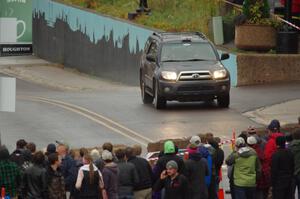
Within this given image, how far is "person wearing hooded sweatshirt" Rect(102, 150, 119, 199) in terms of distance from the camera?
1644cm

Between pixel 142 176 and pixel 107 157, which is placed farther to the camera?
pixel 142 176

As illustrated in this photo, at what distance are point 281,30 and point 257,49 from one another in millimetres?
1102

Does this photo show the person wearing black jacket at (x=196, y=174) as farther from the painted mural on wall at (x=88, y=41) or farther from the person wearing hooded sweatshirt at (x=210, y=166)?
the painted mural on wall at (x=88, y=41)

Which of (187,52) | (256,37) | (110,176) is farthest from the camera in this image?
(256,37)

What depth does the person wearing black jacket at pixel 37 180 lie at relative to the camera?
16.2 meters

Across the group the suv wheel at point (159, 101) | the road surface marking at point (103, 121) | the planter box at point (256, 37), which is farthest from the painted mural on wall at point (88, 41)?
the suv wheel at point (159, 101)

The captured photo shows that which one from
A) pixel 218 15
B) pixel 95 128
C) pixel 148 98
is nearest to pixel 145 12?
pixel 218 15

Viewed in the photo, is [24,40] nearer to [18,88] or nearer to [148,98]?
[148,98]

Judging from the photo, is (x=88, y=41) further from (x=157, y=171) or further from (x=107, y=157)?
(x=107, y=157)

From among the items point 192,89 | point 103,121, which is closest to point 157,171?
point 103,121

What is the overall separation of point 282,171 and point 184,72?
457 inches

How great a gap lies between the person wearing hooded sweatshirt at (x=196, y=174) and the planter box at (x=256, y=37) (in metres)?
20.0

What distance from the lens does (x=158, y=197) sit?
17031mm

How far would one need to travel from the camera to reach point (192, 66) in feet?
97.2
